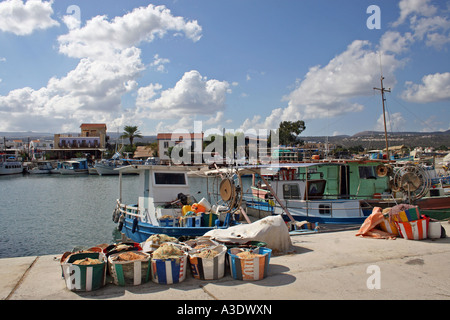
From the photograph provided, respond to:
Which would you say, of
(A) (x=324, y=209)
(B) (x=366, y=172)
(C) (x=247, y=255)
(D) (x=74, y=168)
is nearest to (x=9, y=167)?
(D) (x=74, y=168)

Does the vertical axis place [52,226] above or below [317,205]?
below

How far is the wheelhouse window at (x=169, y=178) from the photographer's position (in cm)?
1321

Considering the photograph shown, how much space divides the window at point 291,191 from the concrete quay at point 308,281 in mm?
7421

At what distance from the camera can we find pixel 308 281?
5809mm

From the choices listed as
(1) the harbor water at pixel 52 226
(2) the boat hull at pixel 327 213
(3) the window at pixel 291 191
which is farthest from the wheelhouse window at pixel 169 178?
(3) the window at pixel 291 191

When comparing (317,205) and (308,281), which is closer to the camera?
(308,281)

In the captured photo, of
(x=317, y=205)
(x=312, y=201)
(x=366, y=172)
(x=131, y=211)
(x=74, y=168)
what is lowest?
(x=131, y=211)

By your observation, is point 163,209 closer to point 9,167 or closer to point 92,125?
point 9,167

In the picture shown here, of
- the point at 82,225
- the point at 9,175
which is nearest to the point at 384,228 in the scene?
the point at 82,225

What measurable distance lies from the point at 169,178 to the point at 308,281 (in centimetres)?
858

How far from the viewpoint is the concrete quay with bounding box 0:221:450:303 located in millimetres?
5197

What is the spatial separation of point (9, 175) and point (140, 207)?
236 feet

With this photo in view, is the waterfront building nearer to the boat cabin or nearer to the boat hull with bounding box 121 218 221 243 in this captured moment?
the boat hull with bounding box 121 218 221 243

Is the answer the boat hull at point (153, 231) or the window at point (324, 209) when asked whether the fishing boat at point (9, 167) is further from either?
the window at point (324, 209)
